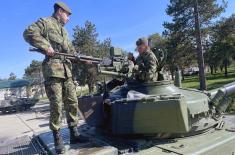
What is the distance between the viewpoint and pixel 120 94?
5.89 metres

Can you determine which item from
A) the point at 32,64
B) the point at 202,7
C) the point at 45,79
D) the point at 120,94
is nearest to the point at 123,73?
the point at 120,94

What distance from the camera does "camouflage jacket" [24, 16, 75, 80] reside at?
4855mm

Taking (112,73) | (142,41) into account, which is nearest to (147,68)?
(142,41)

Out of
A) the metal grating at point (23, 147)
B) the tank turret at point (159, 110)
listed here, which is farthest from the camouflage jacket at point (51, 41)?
the metal grating at point (23, 147)

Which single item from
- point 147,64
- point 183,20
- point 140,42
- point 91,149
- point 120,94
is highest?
point 183,20

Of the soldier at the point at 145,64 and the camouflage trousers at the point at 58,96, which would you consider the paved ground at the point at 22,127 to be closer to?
Answer: the camouflage trousers at the point at 58,96

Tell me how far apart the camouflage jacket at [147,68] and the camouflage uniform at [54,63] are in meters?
1.17

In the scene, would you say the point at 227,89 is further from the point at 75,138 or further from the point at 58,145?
the point at 58,145

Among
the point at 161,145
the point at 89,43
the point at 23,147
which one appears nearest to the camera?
the point at 161,145

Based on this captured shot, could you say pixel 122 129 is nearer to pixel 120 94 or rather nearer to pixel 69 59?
pixel 120 94

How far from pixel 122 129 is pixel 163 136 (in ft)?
2.06

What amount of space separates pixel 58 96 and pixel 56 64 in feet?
1.51

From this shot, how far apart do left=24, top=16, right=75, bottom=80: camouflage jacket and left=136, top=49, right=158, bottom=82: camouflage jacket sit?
1.20m

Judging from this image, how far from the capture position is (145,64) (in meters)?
5.82
